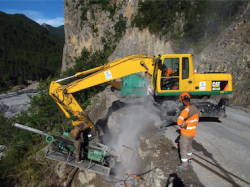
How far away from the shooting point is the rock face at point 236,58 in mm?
11477

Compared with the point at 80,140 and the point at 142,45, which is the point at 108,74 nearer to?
the point at 80,140

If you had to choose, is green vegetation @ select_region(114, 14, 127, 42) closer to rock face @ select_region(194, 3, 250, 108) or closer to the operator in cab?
rock face @ select_region(194, 3, 250, 108)

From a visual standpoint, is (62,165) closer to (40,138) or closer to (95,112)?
(95,112)

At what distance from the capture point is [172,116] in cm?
652

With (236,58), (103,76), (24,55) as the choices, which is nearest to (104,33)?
(236,58)

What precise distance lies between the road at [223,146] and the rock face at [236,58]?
13.5ft

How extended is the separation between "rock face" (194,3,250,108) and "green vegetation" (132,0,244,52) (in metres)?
4.57

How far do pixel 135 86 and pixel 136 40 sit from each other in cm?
1847

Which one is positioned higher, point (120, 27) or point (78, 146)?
point (120, 27)

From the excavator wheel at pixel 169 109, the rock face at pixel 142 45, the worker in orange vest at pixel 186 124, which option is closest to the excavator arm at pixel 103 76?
the excavator wheel at pixel 169 109

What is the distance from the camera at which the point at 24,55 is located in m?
100

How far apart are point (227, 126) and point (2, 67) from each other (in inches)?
3723

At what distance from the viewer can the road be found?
4.00m

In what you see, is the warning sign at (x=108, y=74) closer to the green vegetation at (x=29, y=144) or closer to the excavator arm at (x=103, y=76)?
the excavator arm at (x=103, y=76)
